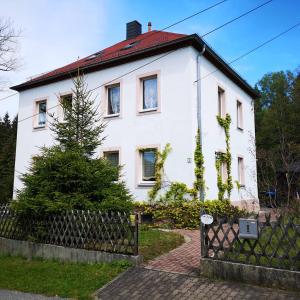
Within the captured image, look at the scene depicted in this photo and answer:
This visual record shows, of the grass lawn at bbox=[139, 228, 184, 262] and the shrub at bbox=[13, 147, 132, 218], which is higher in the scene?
the shrub at bbox=[13, 147, 132, 218]

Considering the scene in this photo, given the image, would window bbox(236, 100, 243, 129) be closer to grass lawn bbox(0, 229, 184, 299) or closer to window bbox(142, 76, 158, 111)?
window bbox(142, 76, 158, 111)

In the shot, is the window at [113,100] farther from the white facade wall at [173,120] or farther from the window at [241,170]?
the window at [241,170]

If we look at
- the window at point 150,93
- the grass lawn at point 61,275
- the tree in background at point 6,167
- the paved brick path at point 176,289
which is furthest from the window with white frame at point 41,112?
the paved brick path at point 176,289

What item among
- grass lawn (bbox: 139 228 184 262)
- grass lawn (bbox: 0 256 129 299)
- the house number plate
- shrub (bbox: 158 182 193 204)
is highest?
shrub (bbox: 158 182 193 204)

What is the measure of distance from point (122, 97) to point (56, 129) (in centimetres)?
573

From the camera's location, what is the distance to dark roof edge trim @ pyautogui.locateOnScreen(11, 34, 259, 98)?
547 inches

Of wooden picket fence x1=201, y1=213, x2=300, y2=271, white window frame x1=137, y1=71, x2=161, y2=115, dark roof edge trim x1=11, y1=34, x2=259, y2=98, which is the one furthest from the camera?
white window frame x1=137, y1=71, x2=161, y2=115

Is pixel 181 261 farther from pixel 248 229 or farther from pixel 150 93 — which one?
pixel 150 93

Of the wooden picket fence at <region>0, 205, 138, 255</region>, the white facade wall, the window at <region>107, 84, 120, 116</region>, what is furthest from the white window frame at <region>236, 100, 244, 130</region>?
the wooden picket fence at <region>0, 205, 138, 255</region>

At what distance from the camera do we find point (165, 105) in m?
14.2

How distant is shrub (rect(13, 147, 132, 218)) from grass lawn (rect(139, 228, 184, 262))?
3.32 ft

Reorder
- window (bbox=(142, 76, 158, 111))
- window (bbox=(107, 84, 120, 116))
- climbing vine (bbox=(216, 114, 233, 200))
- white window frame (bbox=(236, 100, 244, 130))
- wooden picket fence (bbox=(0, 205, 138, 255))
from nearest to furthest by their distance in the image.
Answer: wooden picket fence (bbox=(0, 205, 138, 255)) → window (bbox=(142, 76, 158, 111)) → climbing vine (bbox=(216, 114, 233, 200)) → window (bbox=(107, 84, 120, 116)) → white window frame (bbox=(236, 100, 244, 130))

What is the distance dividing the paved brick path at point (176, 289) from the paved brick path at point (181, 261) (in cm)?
35

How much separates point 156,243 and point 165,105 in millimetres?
6828
